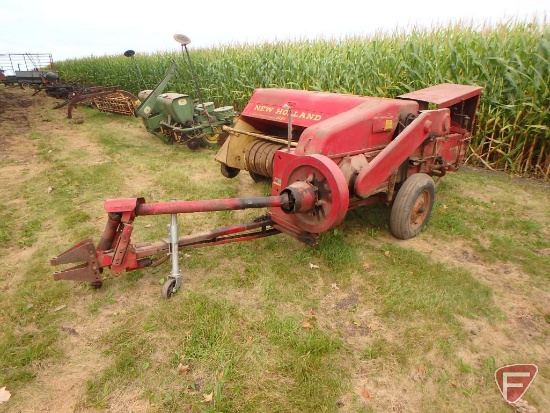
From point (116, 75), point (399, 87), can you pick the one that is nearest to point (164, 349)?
point (399, 87)

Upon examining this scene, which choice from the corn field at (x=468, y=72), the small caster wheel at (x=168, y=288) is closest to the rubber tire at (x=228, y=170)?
the small caster wheel at (x=168, y=288)

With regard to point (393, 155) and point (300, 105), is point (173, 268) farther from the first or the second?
point (300, 105)

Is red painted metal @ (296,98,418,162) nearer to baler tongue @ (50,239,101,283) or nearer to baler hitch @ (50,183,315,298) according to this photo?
baler hitch @ (50,183,315,298)

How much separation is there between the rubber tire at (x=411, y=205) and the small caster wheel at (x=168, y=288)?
2.46 meters

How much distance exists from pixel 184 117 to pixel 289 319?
20.0 feet

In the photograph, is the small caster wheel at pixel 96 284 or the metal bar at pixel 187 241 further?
the small caster wheel at pixel 96 284

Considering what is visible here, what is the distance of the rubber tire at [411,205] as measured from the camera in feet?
12.8

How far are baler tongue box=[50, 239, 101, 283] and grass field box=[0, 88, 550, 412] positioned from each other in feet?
1.05

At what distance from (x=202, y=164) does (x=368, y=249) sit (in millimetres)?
4185

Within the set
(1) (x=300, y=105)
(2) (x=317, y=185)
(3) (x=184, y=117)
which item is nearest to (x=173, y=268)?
(2) (x=317, y=185)

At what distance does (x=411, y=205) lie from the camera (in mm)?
3910

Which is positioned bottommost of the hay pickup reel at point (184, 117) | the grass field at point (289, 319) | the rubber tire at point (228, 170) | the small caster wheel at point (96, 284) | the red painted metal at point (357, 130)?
the grass field at point (289, 319)

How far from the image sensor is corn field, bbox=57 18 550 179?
586cm

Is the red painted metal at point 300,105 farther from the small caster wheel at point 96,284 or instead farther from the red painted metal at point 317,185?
the small caster wheel at point 96,284
